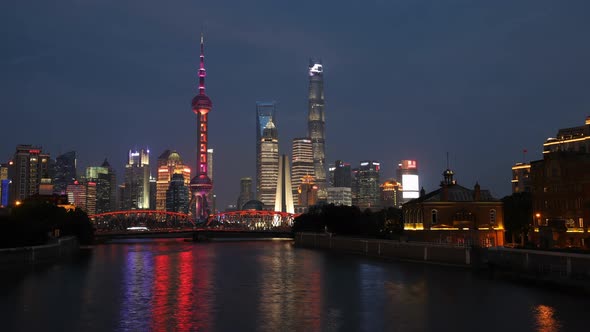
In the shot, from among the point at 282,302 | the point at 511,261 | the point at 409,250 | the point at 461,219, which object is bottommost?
the point at 282,302

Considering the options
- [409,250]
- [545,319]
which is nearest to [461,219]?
[409,250]

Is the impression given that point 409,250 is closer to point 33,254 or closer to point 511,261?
point 511,261

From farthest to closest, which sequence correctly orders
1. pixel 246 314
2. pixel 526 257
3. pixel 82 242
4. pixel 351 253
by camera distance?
pixel 82 242 → pixel 351 253 → pixel 526 257 → pixel 246 314

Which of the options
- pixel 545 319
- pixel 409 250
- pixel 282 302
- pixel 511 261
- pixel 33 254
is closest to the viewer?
pixel 545 319

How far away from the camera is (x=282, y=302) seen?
145 ft

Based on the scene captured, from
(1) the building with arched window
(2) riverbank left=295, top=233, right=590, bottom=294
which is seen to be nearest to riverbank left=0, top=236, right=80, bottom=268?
(2) riverbank left=295, top=233, right=590, bottom=294

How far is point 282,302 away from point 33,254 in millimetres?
49099

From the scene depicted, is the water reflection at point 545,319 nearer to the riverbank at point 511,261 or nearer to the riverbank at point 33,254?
the riverbank at point 511,261

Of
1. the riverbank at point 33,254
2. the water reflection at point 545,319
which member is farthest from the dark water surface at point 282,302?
the riverbank at point 33,254

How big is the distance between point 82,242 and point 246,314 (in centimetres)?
11502

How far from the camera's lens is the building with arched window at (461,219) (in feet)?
277

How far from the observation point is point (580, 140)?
490ft

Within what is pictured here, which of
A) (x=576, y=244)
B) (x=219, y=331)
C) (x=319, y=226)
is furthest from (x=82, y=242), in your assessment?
(x=219, y=331)

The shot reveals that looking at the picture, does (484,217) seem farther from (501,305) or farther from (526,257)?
(501,305)
